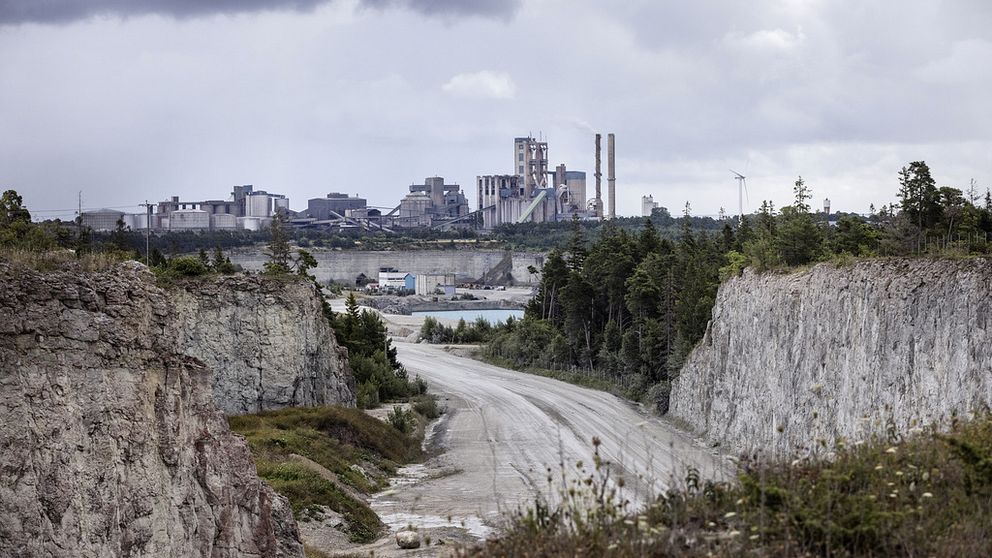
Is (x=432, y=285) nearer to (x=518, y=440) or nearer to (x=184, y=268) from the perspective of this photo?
(x=518, y=440)

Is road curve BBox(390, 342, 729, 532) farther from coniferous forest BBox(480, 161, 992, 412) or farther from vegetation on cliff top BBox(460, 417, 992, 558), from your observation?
vegetation on cliff top BBox(460, 417, 992, 558)

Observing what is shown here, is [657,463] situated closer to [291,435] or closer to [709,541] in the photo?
[291,435]

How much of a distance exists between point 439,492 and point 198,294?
1362cm

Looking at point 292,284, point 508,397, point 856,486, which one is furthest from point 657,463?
point 856,486

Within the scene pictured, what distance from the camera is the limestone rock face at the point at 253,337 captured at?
45719 mm

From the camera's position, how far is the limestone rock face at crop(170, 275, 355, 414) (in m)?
45.7

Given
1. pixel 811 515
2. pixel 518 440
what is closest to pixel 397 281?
pixel 518 440

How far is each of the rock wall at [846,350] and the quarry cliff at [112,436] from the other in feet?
33.8

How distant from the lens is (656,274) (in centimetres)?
7575

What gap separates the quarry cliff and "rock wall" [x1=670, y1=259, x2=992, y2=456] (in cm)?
1031

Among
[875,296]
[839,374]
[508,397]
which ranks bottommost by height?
[508,397]

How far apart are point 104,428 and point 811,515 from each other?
38.0ft

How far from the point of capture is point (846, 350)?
36.2 m

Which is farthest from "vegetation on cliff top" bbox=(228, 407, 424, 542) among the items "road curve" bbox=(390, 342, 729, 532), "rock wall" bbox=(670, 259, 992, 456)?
"rock wall" bbox=(670, 259, 992, 456)
